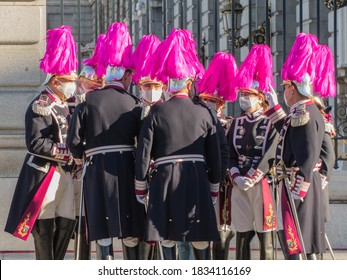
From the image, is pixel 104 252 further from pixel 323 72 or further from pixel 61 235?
pixel 323 72

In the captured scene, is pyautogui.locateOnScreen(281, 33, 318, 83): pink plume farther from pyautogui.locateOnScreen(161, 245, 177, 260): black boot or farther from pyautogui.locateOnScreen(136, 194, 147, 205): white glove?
pyautogui.locateOnScreen(161, 245, 177, 260): black boot

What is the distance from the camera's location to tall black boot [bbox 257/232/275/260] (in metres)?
10.4

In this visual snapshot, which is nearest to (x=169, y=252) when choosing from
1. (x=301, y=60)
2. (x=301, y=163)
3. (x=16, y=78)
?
(x=301, y=163)

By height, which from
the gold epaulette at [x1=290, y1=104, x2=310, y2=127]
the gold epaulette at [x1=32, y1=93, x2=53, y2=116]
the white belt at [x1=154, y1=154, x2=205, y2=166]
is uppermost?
the gold epaulette at [x1=32, y1=93, x2=53, y2=116]

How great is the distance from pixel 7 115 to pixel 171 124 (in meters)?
3.25

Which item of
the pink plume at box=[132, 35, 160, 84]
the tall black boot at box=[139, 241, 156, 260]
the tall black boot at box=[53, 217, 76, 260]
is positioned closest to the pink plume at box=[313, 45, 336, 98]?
the pink plume at box=[132, 35, 160, 84]

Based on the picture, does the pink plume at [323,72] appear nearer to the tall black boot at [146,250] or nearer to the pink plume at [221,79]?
the pink plume at [221,79]

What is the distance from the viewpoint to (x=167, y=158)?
9.38m

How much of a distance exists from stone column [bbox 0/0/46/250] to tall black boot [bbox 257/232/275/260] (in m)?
2.63

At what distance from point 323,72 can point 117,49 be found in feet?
5.34

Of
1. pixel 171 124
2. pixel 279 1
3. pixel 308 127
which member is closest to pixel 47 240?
pixel 171 124

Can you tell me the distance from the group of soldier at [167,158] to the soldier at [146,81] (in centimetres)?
1

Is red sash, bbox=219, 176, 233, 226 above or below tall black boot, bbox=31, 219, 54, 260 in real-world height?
above

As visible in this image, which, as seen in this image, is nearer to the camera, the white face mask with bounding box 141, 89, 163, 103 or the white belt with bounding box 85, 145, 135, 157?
the white belt with bounding box 85, 145, 135, 157
